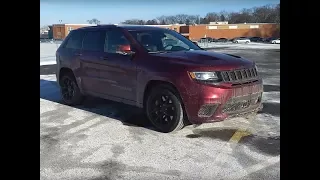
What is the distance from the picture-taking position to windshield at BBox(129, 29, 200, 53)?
5035 millimetres

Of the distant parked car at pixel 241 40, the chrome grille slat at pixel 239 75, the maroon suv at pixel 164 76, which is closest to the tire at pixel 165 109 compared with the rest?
the maroon suv at pixel 164 76

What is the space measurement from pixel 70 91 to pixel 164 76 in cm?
250

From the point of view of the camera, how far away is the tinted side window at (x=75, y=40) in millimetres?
6047

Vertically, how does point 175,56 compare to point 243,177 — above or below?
above

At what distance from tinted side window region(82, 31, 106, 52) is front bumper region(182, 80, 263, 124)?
6.34 feet

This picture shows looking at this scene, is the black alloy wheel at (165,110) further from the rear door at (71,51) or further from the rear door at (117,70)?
the rear door at (71,51)

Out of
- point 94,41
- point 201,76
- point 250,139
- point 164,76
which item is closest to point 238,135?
point 250,139

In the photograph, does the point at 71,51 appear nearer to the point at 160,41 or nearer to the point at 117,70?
the point at 117,70

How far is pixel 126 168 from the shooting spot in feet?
11.2

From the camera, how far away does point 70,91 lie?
20.9 feet

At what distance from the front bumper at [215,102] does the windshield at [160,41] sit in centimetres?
102
